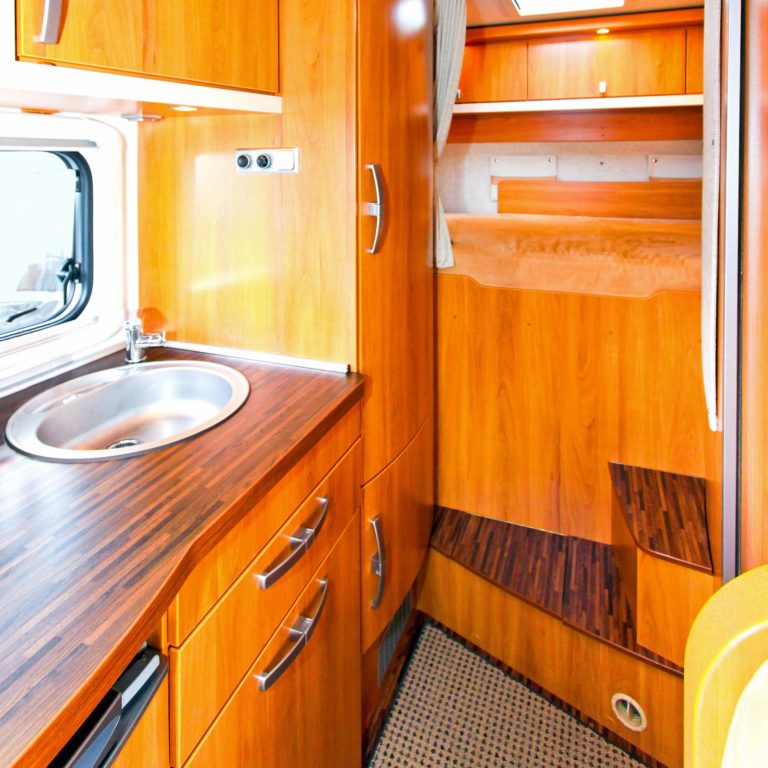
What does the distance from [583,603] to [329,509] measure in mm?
1040

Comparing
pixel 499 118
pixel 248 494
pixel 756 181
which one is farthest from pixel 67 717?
pixel 499 118

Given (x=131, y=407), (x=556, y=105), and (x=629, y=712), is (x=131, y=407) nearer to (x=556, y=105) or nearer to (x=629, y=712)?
(x=629, y=712)

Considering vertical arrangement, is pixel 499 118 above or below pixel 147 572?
above

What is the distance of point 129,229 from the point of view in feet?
5.83

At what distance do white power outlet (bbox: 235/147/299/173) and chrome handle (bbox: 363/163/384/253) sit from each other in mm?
174

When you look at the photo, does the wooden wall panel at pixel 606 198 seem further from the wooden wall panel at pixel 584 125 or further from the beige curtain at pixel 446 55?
the beige curtain at pixel 446 55

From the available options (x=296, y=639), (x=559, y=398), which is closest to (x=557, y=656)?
(x=559, y=398)

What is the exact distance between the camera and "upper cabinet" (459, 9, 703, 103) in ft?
8.66

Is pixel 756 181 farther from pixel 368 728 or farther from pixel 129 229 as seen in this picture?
pixel 368 728

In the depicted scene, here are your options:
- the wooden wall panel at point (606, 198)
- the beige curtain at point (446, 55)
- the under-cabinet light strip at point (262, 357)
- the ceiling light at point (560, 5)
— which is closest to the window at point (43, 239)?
the under-cabinet light strip at point (262, 357)

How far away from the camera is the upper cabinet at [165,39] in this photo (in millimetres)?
998

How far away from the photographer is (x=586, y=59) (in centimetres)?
276

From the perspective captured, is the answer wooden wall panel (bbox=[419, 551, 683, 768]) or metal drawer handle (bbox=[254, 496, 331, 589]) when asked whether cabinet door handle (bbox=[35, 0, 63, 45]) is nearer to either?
metal drawer handle (bbox=[254, 496, 331, 589])

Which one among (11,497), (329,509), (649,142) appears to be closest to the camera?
(11,497)
